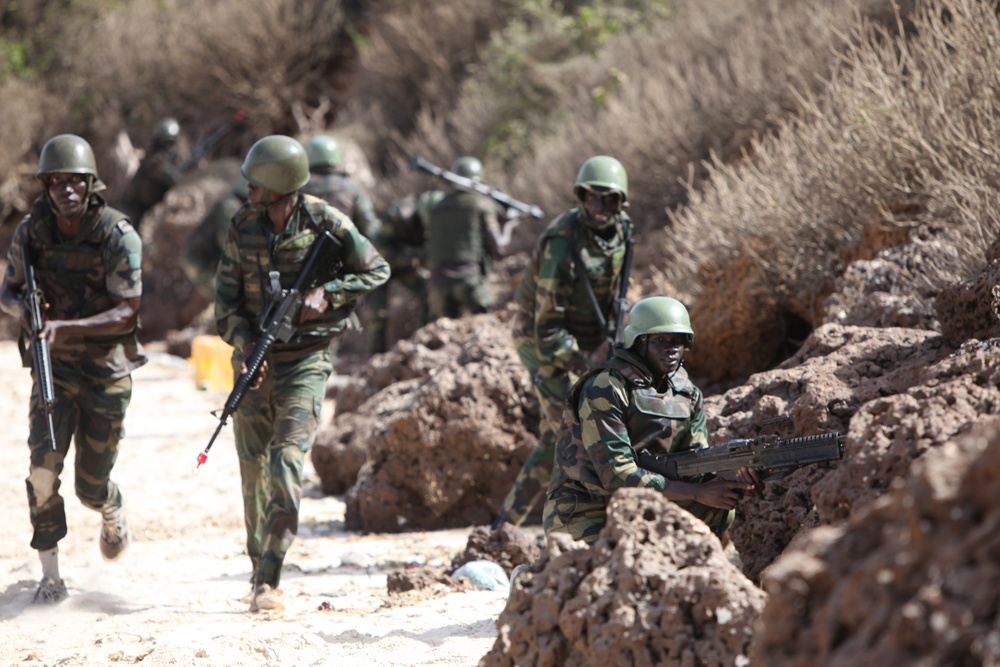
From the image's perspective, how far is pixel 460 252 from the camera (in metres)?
10.2

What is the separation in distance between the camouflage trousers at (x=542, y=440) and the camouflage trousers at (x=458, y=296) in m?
4.18

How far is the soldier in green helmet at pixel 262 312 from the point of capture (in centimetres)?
525

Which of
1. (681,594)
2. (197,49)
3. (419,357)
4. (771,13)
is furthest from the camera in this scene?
(197,49)

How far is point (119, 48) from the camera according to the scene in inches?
822

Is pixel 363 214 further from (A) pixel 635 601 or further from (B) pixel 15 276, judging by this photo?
(A) pixel 635 601

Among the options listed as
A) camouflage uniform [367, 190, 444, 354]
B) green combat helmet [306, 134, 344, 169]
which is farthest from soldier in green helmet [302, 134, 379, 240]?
camouflage uniform [367, 190, 444, 354]

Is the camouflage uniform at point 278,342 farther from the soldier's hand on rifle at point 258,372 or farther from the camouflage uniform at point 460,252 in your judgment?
the camouflage uniform at point 460,252

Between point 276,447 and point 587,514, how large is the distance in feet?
5.45

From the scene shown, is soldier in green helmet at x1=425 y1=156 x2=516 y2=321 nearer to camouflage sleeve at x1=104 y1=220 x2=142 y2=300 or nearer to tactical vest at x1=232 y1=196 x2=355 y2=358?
tactical vest at x1=232 y1=196 x2=355 y2=358

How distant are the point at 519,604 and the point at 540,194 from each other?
9.88 meters

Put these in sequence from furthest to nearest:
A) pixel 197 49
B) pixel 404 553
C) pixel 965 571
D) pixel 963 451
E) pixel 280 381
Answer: pixel 197 49
pixel 404 553
pixel 280 381
pixel 963 451
pixel 965 571

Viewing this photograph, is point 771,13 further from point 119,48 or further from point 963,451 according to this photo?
point 119,48

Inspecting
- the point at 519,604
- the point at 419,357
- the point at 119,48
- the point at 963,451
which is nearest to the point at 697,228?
the point at 419,357

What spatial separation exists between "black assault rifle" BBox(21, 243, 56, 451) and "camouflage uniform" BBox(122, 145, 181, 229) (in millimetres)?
10853
